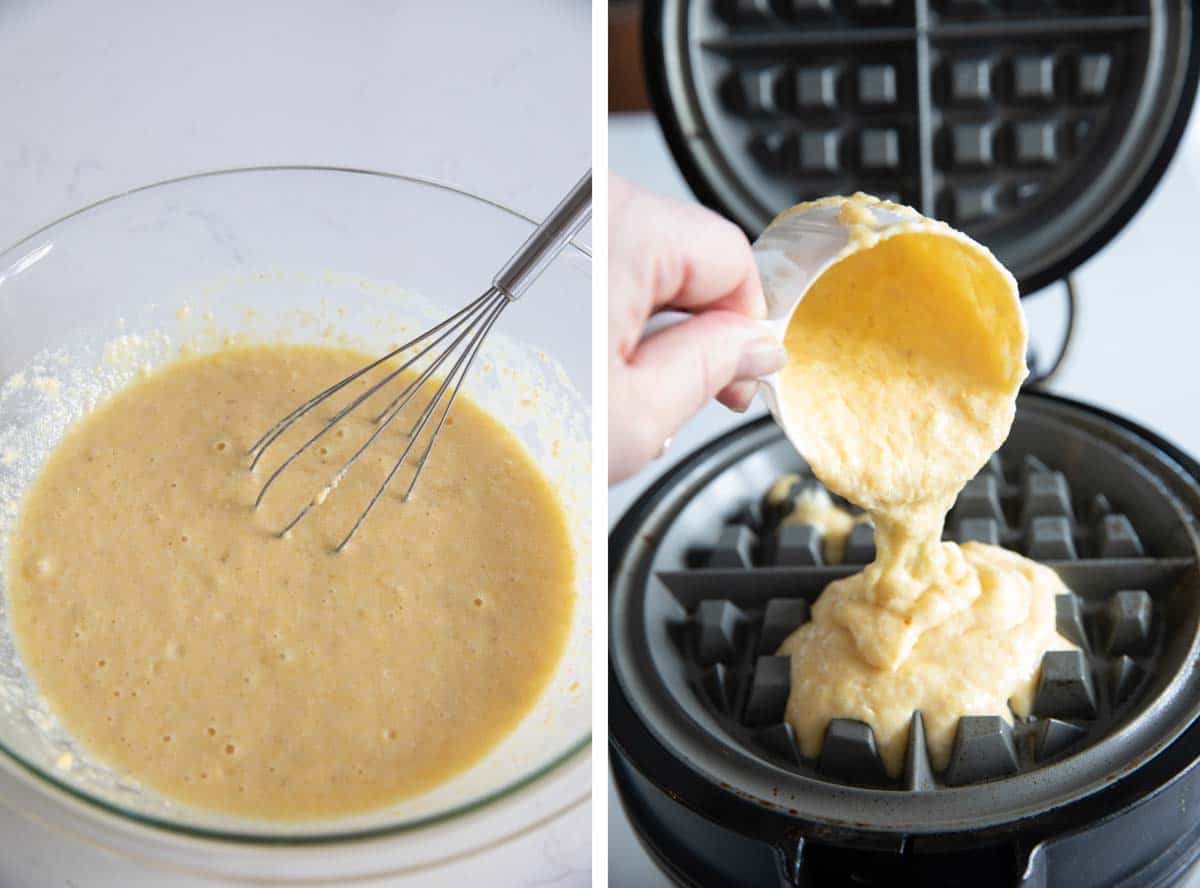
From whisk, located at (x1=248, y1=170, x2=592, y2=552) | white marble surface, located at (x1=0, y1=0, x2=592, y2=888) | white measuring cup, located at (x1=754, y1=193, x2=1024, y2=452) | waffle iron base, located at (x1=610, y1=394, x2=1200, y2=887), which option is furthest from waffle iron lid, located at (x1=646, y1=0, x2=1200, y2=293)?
waffle iron base, located at (x1=610, y1=394, x2=1200, y2=887)

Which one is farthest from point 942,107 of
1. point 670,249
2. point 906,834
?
point 906,834

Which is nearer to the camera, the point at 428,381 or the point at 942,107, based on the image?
the point at 428,381

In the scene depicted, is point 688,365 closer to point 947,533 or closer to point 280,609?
point 280,609

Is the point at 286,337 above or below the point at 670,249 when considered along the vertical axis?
below

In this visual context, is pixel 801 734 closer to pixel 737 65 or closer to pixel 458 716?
pixel 458 716

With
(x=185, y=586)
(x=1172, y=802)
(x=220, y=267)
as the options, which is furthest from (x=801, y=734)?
(x=220, y=267)

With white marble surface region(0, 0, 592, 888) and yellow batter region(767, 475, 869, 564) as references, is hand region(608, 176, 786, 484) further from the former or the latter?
yellow batter region(767, 475, 869, 564)

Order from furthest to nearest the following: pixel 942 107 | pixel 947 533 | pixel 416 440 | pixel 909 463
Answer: pixel 942 107
pixel 947 533
pixel 416 440
pixel 909 463

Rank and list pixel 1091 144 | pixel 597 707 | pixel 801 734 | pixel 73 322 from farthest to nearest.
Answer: pixel 1091 144
pixel 73 322
pixel 801 734
pixel 597 707

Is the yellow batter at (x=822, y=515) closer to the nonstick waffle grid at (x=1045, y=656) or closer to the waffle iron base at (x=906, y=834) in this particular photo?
the nonstick waffle grid at (x=1045, y=656)
